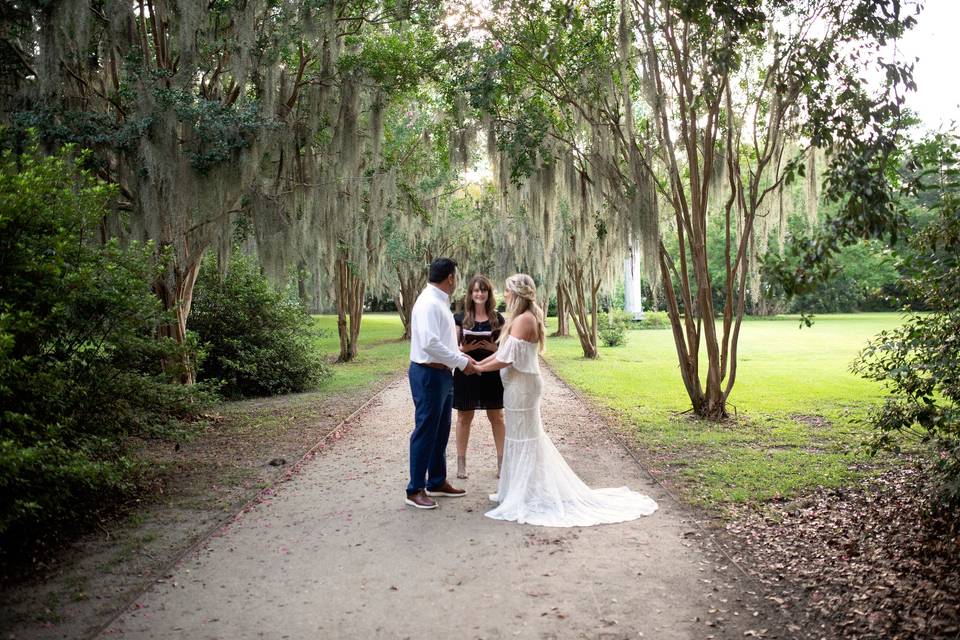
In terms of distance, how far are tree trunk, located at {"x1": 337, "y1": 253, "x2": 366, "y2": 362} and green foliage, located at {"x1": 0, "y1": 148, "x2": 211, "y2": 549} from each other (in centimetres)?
1192

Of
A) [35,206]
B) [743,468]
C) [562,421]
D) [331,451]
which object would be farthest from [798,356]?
[35,206]

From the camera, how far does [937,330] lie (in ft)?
15.2

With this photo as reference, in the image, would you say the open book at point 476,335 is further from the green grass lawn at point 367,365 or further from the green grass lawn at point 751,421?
the green grass lawn at point 367,365

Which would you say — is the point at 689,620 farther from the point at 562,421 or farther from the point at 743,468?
the point at 562,421

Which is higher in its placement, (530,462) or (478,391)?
(478,391)

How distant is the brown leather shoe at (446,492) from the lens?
5590mm

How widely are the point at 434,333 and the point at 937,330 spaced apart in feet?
10.6

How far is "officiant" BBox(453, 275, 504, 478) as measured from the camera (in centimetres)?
605

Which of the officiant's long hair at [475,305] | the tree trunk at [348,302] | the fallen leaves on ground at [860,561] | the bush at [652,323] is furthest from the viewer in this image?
the bush at [652,323]

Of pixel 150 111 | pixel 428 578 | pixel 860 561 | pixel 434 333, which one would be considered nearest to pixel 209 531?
pixel 428 578

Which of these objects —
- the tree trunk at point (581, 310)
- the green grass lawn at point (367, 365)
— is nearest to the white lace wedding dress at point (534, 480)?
the green grass lawn at point (367, 365)

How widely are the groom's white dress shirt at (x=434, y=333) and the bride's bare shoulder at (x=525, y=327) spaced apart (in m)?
0.46

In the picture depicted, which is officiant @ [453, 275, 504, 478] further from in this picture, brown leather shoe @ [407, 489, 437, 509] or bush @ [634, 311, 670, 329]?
bush @ [634, 311, 670, 329]

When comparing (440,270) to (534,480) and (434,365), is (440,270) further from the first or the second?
(534,480)
